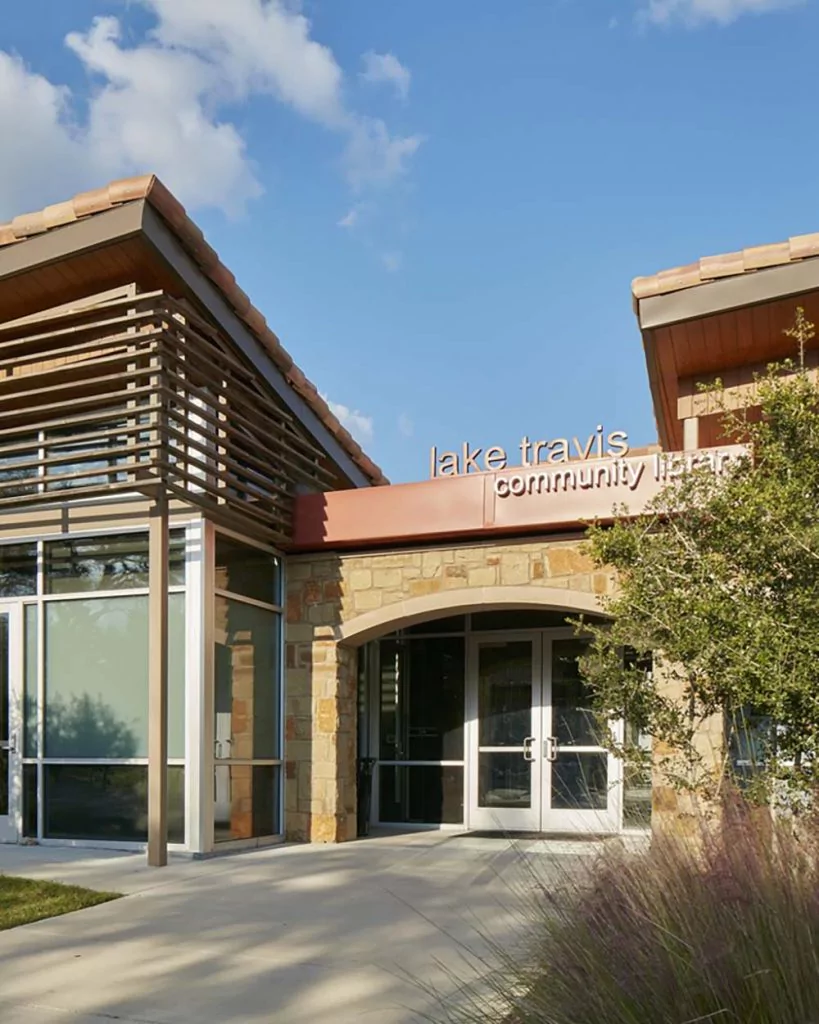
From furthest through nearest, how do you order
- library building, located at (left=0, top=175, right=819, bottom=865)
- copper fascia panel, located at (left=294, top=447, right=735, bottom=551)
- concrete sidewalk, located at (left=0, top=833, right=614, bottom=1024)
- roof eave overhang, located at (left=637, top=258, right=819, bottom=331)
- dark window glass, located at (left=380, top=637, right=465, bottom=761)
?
1. dark window glass, located at (left=380, top=637, right=465, bottom=761)
2. copper fascia panel, located at (left=294, top=447, right=735, bottom=551)
3. roof eave overhang, located at (left=637, top=258, right=819, bottom=331)
4. library building, located at (left=0, top=175, right=819, bottom=865)
5. concrete sidewalk, located at (left=0, top=833, right=614, bottom=1024)

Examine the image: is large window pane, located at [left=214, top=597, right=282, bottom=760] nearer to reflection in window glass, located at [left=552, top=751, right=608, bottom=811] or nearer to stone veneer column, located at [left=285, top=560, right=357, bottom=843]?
stone veneer column, located at [left=285, top=560, right=357, bottom=843]

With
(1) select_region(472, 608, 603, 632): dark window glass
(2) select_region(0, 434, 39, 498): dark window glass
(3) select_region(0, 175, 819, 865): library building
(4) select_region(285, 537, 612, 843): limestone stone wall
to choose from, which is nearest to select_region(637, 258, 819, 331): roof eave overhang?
(3) select_region(0, 175, 819, 865): library building

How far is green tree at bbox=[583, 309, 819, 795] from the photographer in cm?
555

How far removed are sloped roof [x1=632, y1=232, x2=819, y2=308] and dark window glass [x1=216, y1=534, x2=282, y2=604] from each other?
4.56m

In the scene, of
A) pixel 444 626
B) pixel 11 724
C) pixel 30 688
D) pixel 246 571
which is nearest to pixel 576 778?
pixel 444 626

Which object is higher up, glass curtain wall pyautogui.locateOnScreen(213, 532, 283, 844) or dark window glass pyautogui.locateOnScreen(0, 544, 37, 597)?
dark window glass pyautogui.locateOnScreen(0, 544, 37, 597)

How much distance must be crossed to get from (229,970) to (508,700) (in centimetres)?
682

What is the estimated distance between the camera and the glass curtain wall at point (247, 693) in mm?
9797

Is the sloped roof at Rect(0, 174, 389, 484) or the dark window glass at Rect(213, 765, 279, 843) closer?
the sloped roof at Rect(0, 174, 389, 484)

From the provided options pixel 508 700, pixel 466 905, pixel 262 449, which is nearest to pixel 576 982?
pixel 466 905

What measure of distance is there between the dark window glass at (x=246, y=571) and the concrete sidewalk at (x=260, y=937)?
100 inches

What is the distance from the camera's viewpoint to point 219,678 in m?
9.84

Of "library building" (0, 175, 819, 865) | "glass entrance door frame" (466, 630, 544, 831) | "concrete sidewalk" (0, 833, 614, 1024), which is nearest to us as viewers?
"concrete sidewalk" (0, 833, 614, 1024)

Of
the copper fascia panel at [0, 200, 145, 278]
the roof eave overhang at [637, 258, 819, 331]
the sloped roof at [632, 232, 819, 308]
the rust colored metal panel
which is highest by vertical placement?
the copper fascia panel at [0, 200, 145, 278]
